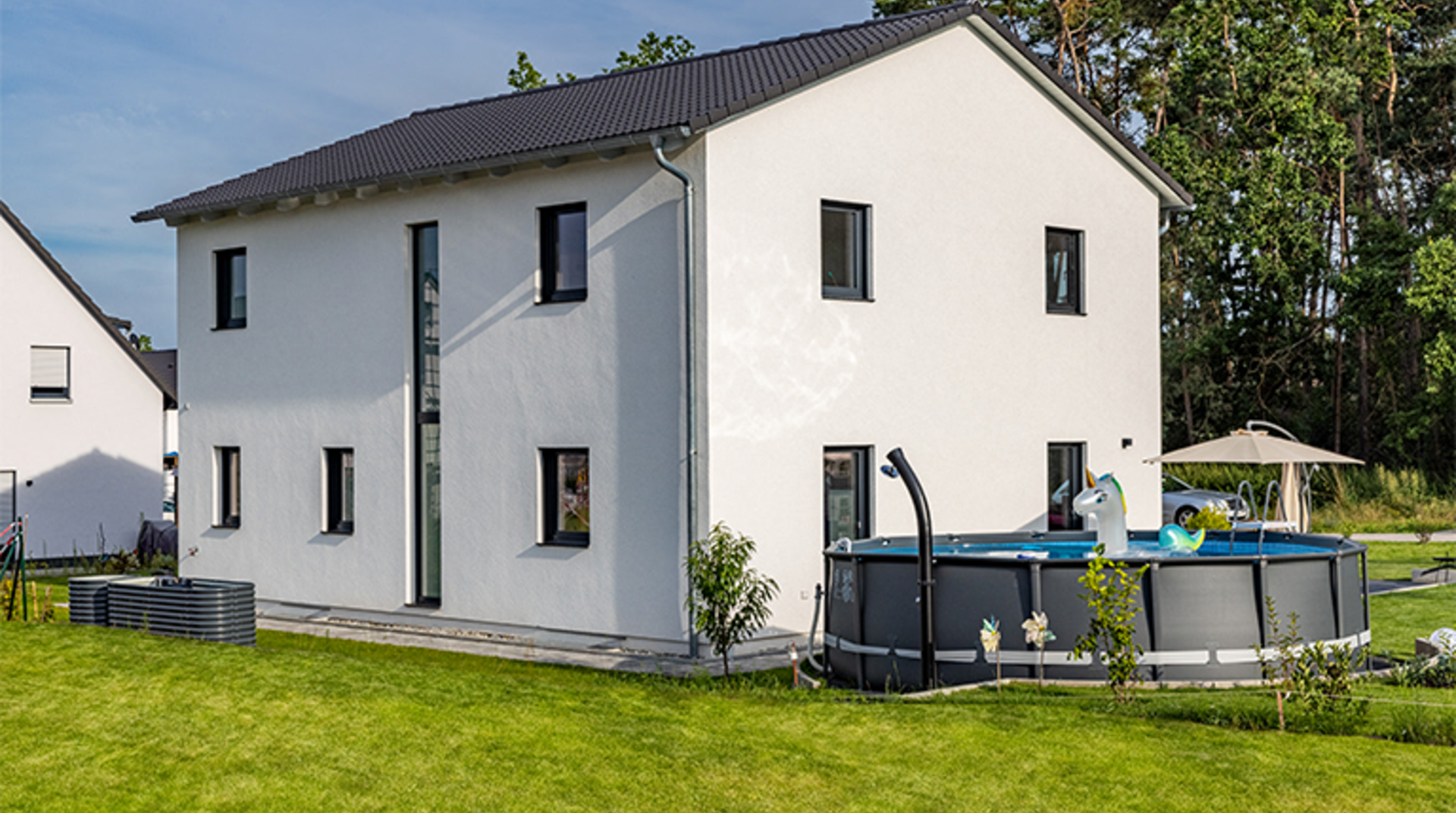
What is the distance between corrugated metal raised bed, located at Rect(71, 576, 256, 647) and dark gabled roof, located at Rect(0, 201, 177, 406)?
17.0 metres

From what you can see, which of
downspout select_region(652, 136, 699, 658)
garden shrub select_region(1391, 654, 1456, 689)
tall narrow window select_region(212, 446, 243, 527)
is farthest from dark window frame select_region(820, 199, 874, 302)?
tall narrow window select_region(212, 446, 243, 527)

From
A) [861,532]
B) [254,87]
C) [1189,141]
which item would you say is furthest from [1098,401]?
[1189,141]

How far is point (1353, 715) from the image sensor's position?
409 inches

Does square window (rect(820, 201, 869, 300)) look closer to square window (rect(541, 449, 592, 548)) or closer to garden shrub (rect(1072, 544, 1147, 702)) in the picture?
square window (rect(541, 449, 592, 548))

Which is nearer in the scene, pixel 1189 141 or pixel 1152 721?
pixel 1152 721

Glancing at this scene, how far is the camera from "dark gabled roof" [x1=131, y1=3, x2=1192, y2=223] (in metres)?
16.4

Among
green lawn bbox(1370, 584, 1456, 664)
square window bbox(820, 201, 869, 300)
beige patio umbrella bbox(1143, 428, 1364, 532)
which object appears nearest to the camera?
green lawn bbox(1370, 584, 1456, 664)

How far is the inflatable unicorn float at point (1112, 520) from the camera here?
15211mm

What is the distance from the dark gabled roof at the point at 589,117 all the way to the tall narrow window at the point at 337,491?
3670 mm

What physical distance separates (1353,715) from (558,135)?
10920mm

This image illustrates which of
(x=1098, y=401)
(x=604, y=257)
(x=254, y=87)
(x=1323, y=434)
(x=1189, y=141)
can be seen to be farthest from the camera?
(x=1323, y=434)

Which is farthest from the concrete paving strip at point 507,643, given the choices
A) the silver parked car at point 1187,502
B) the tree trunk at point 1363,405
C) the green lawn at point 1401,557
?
the tree trunk at point 1363,405

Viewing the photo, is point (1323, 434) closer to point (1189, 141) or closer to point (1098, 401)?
point (1189, 141)

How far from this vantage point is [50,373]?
107ft
